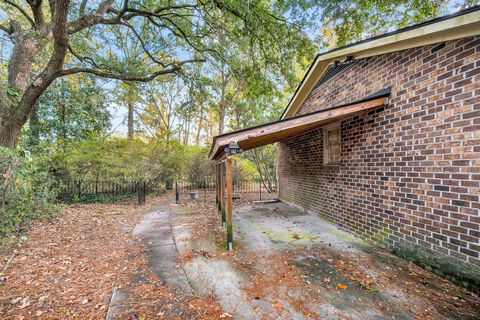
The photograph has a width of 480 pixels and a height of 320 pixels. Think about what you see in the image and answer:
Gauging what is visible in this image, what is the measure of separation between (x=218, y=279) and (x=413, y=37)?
485 cm

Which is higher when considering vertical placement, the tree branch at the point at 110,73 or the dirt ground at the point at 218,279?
the tree branch at the point at 110,73

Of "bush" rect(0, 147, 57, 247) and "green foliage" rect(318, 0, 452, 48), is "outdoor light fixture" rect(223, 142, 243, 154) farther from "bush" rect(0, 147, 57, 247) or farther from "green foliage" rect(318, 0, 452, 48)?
"green foliage" rect(318, 0, 452, 48)

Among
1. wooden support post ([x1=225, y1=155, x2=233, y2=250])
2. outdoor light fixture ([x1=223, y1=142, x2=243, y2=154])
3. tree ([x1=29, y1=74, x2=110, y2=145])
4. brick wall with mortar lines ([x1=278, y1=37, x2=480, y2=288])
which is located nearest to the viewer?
brick wall with mortar lines ([x1=278, y1=37, x2=480, y2=288])

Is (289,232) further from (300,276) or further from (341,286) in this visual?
(341,286)

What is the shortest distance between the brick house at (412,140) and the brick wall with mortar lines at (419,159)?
0.04 ft

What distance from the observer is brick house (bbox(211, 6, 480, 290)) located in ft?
9.14

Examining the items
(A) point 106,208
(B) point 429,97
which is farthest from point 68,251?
(B) point 429,97

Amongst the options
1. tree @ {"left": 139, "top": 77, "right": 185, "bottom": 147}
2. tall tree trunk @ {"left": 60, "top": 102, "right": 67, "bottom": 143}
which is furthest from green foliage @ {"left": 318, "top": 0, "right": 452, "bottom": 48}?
tree @ {"left": 139, "top": 77, "right": 185, "bottom": 147}

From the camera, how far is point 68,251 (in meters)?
4.07

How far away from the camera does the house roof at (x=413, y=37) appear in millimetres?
2654

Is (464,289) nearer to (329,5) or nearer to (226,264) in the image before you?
(226,264)

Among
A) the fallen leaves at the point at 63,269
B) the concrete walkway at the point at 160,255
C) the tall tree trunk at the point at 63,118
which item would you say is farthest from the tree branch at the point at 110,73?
the tall tree trunk at the point at 63,118

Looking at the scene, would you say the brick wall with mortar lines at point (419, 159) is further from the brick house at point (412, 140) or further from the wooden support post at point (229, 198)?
the wooden support post at point (229, 198)

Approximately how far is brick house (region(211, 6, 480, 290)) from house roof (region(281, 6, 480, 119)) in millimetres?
13
